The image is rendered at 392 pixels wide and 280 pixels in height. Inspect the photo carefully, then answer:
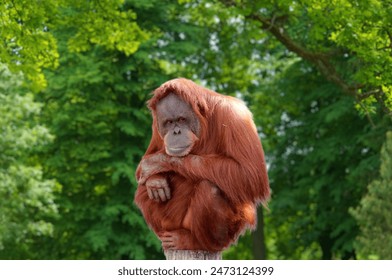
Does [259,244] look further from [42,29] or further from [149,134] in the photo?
[42,29]

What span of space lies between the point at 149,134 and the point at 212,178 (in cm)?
1375

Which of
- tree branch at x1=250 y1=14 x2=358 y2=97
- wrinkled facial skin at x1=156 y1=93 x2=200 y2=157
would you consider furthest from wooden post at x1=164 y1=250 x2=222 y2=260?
tree branch at x1=250 y1=14 x2=358 y2=97

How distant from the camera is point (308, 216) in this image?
23031 millimetres

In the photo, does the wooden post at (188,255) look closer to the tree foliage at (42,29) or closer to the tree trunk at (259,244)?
the tree foliage at (42,29)

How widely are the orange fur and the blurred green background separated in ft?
27.1

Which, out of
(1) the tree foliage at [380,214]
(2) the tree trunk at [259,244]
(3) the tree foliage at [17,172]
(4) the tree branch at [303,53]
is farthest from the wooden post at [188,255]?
(2) the tree trunk at [259,244]

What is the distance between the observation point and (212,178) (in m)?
6.98

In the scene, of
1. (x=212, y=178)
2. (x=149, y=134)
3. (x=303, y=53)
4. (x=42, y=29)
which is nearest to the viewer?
(x=212, y=178)

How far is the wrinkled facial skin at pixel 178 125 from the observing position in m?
7.12

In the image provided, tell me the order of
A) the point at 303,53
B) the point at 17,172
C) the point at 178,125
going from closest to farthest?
the point at 178,125
the point at 303,53
the point at 17,172

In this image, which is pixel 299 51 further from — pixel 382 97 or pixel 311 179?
pixel 311 179

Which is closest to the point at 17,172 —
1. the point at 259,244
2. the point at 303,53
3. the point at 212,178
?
the point at 259,244

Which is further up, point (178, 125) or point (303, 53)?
point (303, 53)
